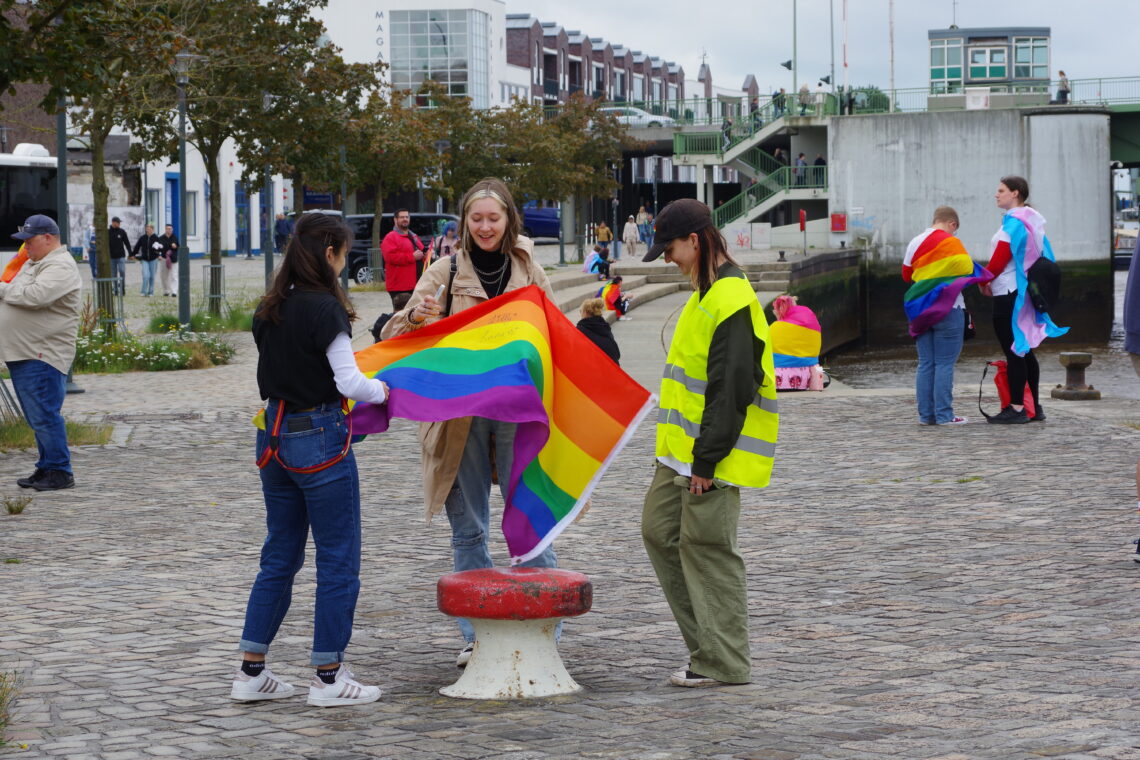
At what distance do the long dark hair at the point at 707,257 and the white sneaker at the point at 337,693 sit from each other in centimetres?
193

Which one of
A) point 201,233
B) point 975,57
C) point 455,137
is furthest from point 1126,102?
point 201,233

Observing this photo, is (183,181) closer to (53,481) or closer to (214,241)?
(214,241)

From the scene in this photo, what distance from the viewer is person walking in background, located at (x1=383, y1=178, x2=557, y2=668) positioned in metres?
6.18

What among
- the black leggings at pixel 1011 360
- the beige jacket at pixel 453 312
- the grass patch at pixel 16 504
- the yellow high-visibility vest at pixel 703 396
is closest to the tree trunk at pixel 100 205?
the grass patch at pixel 16 504

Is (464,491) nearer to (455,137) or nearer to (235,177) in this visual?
(455,137)

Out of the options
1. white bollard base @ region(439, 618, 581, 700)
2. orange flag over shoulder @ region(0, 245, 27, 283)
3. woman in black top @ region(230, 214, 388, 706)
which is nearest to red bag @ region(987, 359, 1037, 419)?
orange flag over shoulder @ region(0, 245, 27, 283)

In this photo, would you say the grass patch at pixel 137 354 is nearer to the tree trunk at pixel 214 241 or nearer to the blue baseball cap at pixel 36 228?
the tree trunk at pixel 214 241

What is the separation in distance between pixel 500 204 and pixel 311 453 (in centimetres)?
125

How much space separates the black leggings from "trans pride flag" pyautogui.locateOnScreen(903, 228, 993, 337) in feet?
0.91

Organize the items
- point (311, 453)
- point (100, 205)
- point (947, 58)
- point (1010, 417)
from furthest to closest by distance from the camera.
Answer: point (947, 58)
point (100, 205)
point (1010, 417)
point (311, 453)

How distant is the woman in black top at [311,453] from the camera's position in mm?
5680

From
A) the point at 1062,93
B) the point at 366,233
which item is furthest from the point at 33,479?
the point at 1062,93

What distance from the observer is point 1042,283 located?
46.0ft

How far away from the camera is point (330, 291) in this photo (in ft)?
18.9
